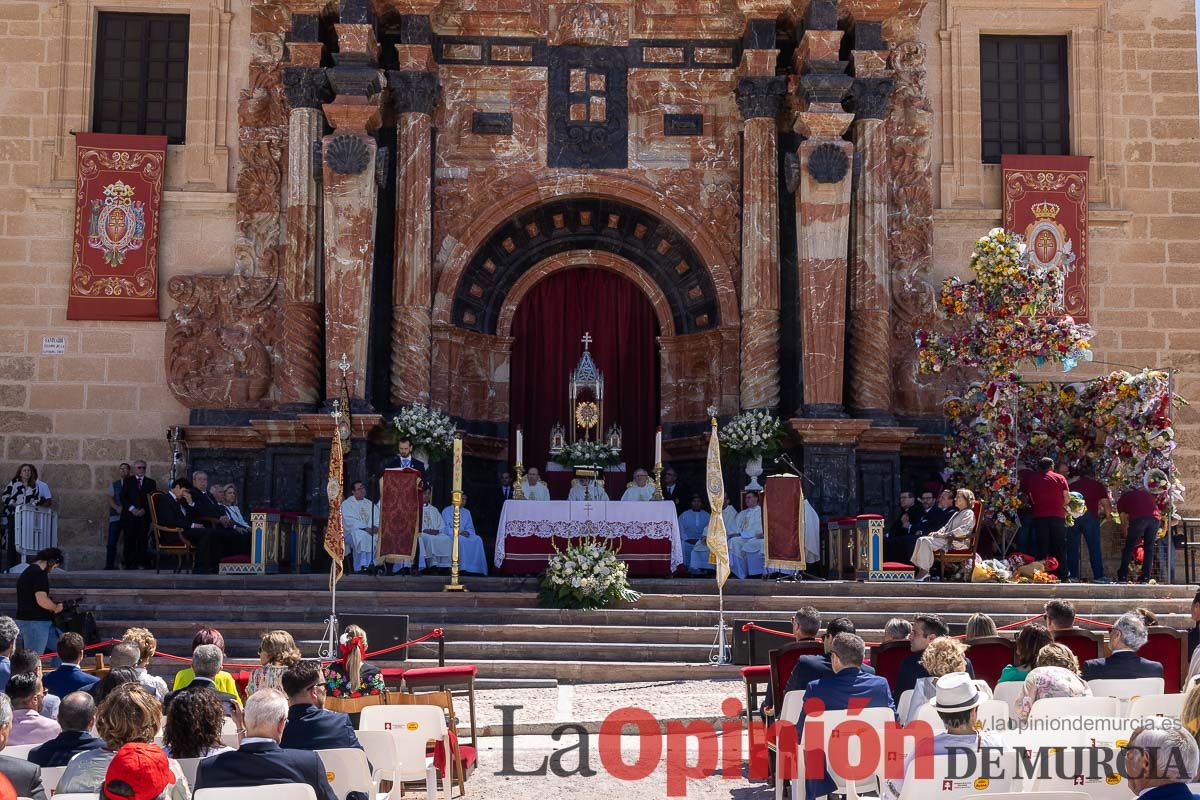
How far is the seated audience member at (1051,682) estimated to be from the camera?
7.24 m

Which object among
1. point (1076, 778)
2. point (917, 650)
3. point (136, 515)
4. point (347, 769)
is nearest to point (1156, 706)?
point (1076, 778)

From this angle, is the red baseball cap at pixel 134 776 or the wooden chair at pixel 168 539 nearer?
the red baseball cap at pixel 134 776

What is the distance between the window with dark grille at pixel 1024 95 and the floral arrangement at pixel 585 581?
9.71 metres

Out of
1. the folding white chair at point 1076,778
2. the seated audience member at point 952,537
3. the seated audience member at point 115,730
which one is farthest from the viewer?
the seated audience member at point 952,537

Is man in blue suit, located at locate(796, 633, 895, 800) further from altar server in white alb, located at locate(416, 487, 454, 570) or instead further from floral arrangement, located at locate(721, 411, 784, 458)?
floral arrangement, located at locate(721, 411, 784, 458)

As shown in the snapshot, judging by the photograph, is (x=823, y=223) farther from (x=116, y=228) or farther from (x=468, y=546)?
(x=116, y=228)

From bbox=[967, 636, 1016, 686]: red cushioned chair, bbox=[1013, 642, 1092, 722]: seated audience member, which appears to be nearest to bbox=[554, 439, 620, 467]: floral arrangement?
bbox=[967, 636, 1016, 686]: red cushioned chair

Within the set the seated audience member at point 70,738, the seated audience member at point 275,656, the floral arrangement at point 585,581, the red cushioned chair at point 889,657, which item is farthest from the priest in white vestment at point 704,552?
the seated audience member at point 70,738

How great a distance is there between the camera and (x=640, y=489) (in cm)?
1889

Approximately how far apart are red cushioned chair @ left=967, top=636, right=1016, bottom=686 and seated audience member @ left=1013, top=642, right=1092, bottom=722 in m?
1.71

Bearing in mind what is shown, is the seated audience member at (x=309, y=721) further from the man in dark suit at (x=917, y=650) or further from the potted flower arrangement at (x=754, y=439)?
the potted flower arrangement at (x=754, y=439)

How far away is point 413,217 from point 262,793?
1508 cm

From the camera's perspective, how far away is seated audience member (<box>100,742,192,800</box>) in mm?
5402

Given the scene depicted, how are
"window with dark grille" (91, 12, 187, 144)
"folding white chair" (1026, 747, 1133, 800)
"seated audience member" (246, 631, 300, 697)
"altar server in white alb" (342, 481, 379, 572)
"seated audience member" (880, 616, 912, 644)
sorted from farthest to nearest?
"window with dark grille" (91, 12, 187, 144)
"altar server in white alb" (342, 481, 379, 572)
"seated audience member" (880, 616, 912, 644)
"seated audience member" (246, 631, 300, 697)
"folding white chair" (1026, 747, 1133, 800)
